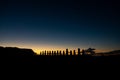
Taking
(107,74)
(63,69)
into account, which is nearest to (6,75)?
(63,69)

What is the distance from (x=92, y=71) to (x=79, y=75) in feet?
2.67

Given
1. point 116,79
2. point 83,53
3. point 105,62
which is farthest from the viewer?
point 83,53

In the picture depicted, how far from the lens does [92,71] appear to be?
857cm

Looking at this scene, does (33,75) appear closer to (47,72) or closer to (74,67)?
(47,72)

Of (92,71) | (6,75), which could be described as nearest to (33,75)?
(6,75)

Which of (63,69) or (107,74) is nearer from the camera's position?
(107,74)

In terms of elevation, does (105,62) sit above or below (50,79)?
above

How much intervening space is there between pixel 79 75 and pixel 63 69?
1701 mm

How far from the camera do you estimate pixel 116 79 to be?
24.2ft

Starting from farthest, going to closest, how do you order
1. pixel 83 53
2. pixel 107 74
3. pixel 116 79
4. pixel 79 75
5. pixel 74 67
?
pixel 83 53 < pixel 74 67 < pixel 79 75 < pixel 107 74 < pixel 116 79

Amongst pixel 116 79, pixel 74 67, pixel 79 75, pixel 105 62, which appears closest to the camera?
pixel 116 79

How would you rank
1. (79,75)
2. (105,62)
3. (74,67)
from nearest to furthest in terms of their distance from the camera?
(79,75), (105,62), (74,67)

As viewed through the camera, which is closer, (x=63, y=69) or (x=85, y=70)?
(x=85, y=70)

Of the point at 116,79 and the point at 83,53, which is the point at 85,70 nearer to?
the point at 116,79
